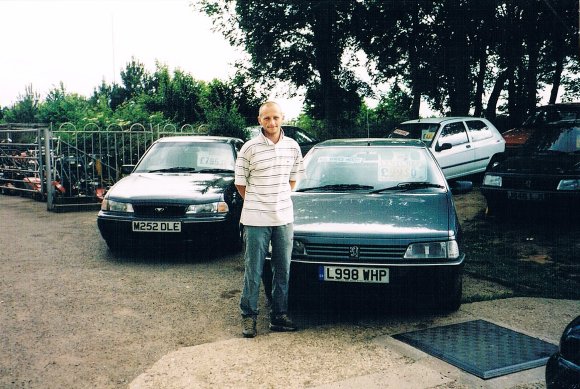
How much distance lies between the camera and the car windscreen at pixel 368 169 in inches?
226

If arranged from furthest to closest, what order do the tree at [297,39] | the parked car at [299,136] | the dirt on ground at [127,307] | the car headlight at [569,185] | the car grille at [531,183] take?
the tree at [297,39] < the parked car at [299,136] < the car grille at [531,183] < the car headlight at [569,185] < the dirt on ground at [127,307]

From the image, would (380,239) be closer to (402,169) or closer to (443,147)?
(402,169)

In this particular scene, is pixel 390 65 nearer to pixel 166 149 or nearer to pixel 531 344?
pixel 166 149

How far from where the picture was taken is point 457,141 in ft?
41.4

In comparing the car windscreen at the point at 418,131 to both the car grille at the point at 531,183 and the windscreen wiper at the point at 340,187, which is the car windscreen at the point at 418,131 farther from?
the windscreen wiper at the point at 340,187

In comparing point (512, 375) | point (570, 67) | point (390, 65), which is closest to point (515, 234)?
point (512, 375)

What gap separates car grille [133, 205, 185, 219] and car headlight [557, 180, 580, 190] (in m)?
5.25

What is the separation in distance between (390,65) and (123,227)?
58.2 ft

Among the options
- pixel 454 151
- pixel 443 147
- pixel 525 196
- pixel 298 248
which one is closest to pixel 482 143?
pixel 454 151

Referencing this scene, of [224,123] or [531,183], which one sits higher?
[224,123]

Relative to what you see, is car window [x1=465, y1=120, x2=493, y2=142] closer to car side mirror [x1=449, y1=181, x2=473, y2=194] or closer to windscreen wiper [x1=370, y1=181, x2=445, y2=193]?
car side mirror [x1=449, y1=181, x2=473, y2=194]

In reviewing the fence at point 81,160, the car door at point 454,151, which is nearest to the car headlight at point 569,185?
the car door at point 454,151

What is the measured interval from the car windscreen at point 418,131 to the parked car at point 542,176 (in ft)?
8.76

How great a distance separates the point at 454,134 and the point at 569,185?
185 inches
